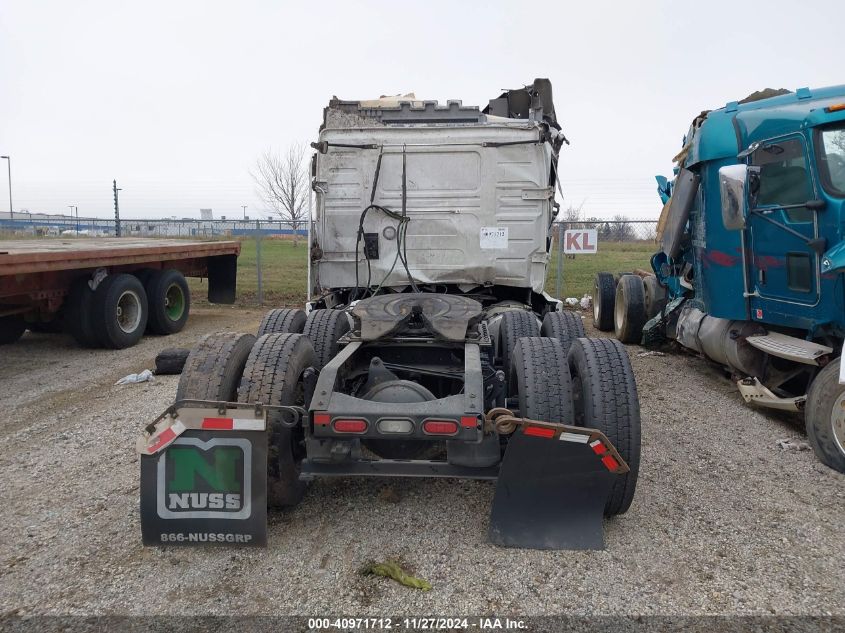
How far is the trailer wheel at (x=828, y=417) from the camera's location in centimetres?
429

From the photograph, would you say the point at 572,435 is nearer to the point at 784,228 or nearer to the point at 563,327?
the point at 563,327

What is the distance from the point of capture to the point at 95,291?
8273mm

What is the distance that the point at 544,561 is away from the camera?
3074mm

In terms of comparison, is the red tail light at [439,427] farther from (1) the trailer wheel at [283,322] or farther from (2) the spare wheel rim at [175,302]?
(2) the spare wheel rim at [175,302]

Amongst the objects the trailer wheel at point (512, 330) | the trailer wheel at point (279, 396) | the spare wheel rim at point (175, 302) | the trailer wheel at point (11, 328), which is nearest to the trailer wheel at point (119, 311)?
the spare wheel rim at point (175, 302)

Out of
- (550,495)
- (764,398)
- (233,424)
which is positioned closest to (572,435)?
(550,495)

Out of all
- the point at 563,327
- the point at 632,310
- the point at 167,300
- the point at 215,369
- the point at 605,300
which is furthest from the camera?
the point at 167,300

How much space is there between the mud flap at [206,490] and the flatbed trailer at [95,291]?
15.4ft

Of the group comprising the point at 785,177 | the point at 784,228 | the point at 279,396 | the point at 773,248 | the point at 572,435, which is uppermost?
the point at 785,177

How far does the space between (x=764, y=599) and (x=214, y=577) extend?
248 cm

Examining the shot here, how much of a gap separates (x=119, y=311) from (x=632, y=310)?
7328mm

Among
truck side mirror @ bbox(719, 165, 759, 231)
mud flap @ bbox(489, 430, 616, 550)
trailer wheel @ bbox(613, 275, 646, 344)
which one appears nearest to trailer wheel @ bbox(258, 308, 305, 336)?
mud flap @ bbox(489, 430, 616, 550)

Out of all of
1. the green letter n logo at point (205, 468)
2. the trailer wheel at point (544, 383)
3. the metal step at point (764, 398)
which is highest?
the trailer wheel at point (544, 383)

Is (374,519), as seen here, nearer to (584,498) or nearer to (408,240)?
(584,498)
